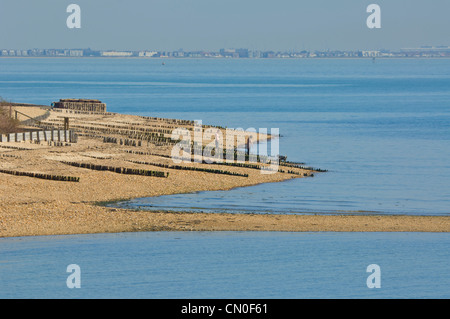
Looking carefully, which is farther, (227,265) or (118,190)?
(118,190)

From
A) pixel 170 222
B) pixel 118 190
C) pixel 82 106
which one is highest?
pixel 82 106

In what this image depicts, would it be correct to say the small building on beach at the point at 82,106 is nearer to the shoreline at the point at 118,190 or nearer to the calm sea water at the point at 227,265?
the shoreline at the point at 118,190

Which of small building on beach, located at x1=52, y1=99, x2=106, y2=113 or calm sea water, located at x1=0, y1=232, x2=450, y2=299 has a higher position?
small building on beach, located at x1=52, y1=99, x2=106, y2=113

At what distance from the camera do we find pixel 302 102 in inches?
5138

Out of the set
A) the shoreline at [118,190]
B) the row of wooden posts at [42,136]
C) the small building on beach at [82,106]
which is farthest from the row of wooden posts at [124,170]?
the small building on beach at [82,106]

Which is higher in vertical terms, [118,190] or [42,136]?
[42,136]

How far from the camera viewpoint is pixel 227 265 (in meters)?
27.3

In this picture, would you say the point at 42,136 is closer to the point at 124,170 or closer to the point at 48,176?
the point at 124,170

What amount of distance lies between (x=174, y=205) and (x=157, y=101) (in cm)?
9647

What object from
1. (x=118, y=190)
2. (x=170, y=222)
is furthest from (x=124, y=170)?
(x=170, y=222)

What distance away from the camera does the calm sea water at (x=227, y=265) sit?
2469cm

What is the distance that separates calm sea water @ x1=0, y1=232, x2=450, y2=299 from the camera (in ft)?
81.0

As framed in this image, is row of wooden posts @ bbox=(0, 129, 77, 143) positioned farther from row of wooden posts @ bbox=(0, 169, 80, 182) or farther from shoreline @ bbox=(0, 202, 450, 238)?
shoreline @ bbox=(0, 202, 450, 238)

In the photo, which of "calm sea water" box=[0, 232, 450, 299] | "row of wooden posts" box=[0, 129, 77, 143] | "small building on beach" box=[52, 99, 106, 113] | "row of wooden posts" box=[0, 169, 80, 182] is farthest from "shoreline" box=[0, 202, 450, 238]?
"small building on beach" box=[52, 99, 106, 113]
